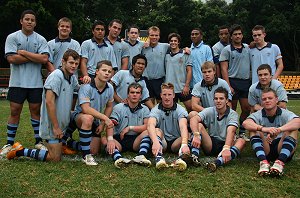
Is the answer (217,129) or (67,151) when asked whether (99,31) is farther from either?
(217,129)

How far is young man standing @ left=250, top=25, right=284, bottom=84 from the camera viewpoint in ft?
21.3

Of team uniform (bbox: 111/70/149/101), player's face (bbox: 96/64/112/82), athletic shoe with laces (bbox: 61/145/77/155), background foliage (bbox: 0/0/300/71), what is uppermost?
background foliage (bbox: 0/0/300/71)

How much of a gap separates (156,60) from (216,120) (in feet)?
6.77

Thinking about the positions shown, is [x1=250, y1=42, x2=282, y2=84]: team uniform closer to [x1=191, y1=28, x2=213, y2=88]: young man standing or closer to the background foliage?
[x1=191, y1=28, x2=213, y2=88]: young man standing

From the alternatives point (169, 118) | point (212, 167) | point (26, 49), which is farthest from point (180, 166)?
point (26, 49)

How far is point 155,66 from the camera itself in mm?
6988

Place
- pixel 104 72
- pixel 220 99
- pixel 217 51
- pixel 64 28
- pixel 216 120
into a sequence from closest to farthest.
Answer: pixel 220 99 → pixel 104 72 → pixel 216 120 → pixel 64 28 → pixel 217 51

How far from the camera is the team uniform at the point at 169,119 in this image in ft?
17.7

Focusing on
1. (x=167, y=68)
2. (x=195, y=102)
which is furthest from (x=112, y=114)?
(x=167, y=68)

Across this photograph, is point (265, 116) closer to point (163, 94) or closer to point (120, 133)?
point (163, 94)

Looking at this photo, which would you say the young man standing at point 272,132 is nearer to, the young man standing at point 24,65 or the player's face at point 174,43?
the player's face at point 174,43

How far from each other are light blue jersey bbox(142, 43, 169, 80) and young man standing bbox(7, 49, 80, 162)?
7.19ft

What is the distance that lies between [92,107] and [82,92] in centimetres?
28

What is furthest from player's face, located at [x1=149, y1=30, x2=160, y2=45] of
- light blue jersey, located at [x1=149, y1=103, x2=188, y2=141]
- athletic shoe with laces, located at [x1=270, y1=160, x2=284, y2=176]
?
athletic shoe with laces, located at [x1=270, y1=160, x2=284, y2=176]
